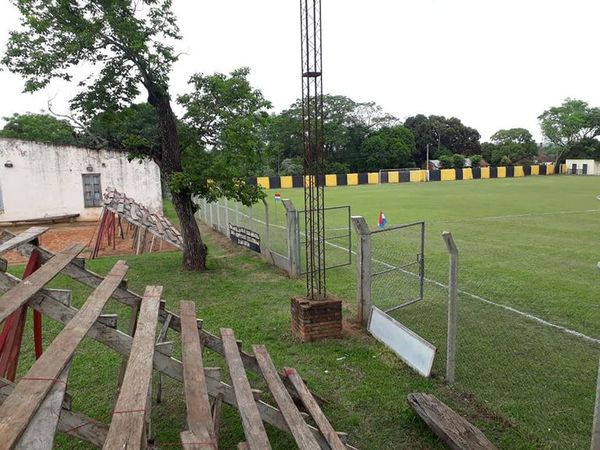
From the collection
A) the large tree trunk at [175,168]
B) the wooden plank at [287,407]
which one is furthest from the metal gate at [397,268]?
the large tree trunk at [175,168]

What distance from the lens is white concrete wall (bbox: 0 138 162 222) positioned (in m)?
23.2

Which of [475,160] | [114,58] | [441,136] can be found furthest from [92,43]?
[441,136]

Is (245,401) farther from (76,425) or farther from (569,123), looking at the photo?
(569,123)

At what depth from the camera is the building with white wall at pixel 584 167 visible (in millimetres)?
65750

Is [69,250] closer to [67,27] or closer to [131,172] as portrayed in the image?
[67,27]

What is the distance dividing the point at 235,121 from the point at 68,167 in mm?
16248

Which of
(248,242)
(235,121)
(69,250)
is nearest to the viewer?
(69,250)

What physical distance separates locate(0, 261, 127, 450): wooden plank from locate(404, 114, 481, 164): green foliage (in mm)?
76884

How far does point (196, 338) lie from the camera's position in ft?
12.5

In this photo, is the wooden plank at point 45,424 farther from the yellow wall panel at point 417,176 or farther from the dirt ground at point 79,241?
the yellow wall panel at point 417,176

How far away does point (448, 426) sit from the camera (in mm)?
4309

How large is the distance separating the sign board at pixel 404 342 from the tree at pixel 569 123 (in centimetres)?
7363

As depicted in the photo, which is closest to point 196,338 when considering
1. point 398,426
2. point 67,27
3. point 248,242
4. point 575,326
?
point 398,426

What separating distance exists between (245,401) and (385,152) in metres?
68.0
